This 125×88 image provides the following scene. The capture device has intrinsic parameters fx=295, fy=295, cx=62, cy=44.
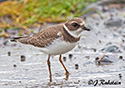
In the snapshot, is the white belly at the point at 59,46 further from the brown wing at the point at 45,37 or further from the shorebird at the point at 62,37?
the brown wing at the point at 45,37

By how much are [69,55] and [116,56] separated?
4.26ft

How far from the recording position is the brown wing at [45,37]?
6.77m

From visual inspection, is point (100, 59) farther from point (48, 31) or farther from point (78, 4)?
point (78, 4)

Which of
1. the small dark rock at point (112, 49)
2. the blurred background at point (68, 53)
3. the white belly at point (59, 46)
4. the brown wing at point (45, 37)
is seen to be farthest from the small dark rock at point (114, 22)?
the white belly at point (59, 46)

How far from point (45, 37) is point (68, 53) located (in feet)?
6.17

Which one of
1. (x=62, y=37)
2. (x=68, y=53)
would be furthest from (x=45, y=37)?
(x=68, y=53)

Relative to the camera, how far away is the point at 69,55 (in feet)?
27.1

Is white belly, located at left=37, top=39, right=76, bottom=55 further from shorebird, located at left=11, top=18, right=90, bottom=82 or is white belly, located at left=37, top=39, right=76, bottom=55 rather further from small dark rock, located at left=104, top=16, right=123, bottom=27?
small dark rock, located at left=104, top=16, right=123, bottom=27

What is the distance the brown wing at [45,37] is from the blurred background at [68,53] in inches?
22.8

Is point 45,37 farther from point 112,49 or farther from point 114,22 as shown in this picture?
point 114,22

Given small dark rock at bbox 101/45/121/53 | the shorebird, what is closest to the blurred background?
small dark rock at bbox 101/45/121/53

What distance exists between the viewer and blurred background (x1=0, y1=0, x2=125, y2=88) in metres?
6.63

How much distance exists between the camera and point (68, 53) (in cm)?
870

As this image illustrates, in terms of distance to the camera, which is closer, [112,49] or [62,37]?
[62,37]
